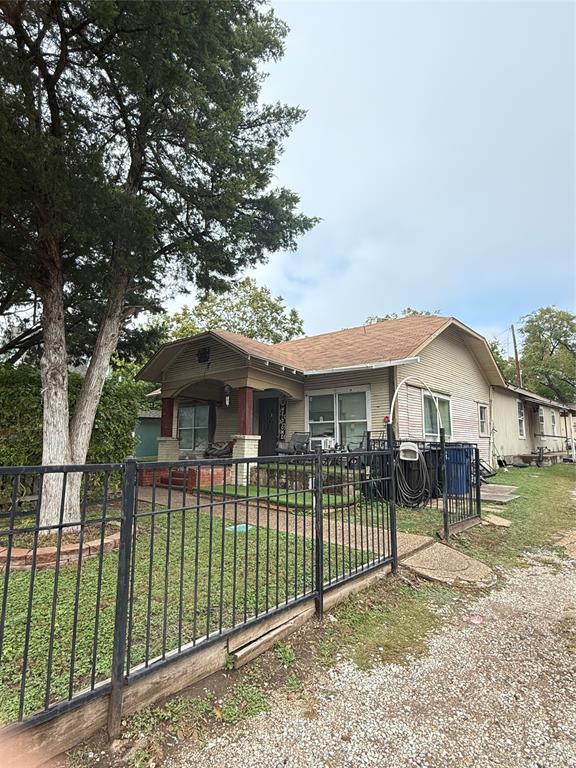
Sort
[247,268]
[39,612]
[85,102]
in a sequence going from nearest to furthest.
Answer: [39,612] < [85,102] < [247,268]

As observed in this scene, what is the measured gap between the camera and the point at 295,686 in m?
2.62

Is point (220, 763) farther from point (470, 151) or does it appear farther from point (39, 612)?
point (470, 151)

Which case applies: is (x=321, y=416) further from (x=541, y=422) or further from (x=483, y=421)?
(x=541, y=422)

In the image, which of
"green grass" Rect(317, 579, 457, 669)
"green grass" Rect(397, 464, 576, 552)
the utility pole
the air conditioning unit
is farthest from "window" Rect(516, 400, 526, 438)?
"green grass" Rect(317, 579, 457, 669)

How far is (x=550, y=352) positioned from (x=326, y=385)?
2620cm

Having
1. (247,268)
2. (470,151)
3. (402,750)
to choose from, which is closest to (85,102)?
(247,268)

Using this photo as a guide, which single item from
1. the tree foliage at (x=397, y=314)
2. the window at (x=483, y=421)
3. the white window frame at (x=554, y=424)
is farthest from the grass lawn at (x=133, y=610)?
the tree foliage at (x=397, y=314)

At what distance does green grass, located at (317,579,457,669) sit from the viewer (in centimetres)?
303

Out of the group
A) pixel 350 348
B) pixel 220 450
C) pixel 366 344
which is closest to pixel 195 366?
pixel 220 450

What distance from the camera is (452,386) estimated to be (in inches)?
534

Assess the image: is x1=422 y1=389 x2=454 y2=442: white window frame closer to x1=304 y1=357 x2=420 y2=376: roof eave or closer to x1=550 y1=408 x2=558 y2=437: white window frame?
x1=304 y1=357 x2=420 y2=376: roof eave

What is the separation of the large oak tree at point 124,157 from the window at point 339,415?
16.4 ft

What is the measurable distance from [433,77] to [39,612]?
12.0 meters

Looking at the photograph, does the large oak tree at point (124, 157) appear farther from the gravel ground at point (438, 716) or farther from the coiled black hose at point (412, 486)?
the coiled black hose at point (412, 486)
